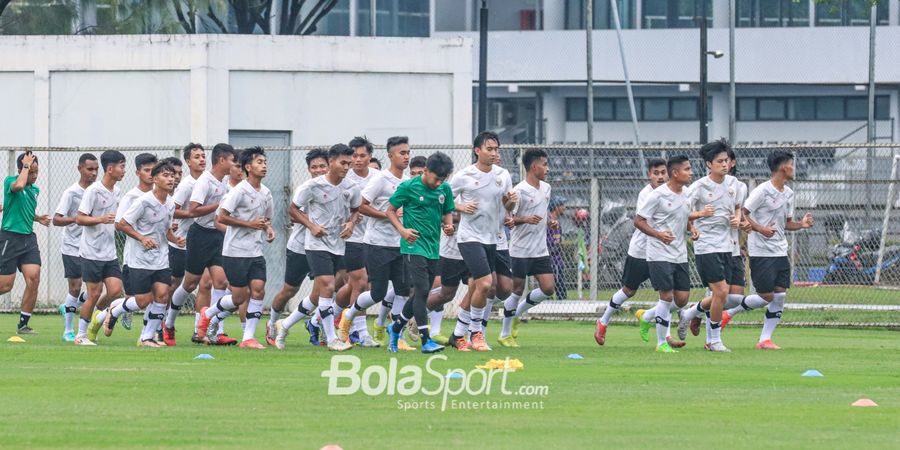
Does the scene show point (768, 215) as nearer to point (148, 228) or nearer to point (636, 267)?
point (636, 267)

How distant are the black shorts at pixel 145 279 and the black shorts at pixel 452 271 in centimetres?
275

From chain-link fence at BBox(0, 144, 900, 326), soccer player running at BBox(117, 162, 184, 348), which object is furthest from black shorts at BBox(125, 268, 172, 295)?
chain-link fence at BBox(0, 144, 900, 326)

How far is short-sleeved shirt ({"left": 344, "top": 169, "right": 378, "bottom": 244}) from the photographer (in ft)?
53.7

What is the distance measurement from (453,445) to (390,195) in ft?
24.3

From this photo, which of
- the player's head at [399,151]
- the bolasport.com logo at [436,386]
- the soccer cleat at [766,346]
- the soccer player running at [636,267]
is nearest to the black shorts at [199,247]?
the player's head at [399,151]

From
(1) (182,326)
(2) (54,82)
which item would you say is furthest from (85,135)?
(1) (182,326)

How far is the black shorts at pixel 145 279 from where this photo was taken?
16.2 metres

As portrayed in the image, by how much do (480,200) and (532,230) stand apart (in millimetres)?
1145

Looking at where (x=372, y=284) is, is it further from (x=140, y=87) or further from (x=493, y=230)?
(x=140, y=87)

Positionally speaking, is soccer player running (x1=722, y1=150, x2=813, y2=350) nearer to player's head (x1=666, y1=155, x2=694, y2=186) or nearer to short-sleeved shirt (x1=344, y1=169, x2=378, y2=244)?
player's head (x1=666, y1=155, x2=694, y2=186)

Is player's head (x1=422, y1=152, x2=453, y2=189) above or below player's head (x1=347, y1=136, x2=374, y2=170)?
below

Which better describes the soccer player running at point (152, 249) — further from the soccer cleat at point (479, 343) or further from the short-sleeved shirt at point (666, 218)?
the short-sleeved shirt at point (666, 218)

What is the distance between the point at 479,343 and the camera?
52.7ft

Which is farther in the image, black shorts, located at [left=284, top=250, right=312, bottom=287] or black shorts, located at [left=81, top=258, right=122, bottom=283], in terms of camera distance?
black shorts, located at [left=81, top=258, right=122, bottom=283]
